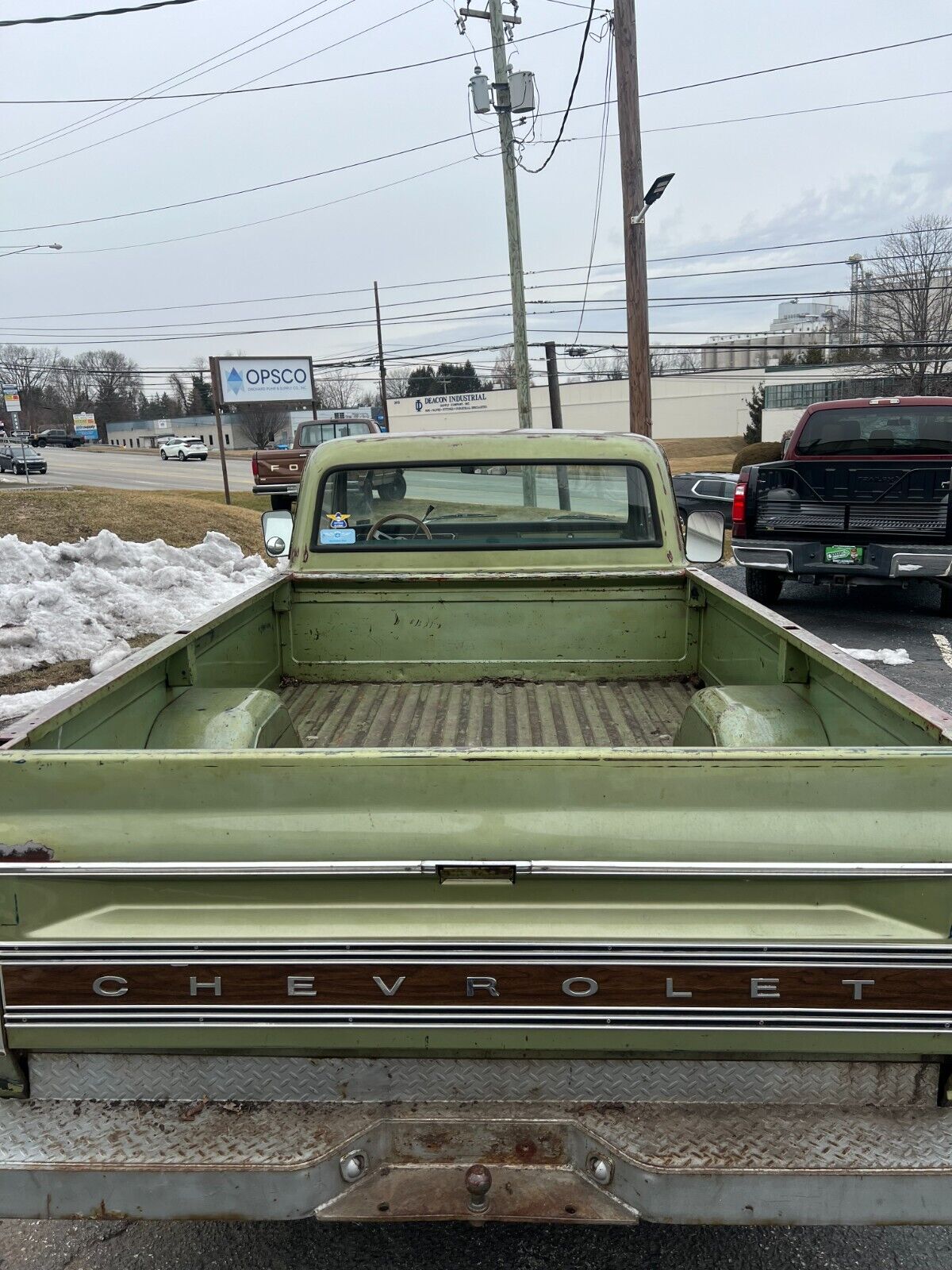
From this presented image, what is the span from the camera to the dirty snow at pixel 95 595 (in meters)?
8.01

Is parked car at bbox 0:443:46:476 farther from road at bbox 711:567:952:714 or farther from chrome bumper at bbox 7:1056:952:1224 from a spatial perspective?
chrome bumper at bbox 7:1056:952:1224

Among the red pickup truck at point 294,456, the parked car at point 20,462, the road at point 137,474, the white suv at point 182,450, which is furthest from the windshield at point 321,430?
the white suv at point 182,450

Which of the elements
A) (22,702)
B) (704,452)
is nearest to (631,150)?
(22,702)

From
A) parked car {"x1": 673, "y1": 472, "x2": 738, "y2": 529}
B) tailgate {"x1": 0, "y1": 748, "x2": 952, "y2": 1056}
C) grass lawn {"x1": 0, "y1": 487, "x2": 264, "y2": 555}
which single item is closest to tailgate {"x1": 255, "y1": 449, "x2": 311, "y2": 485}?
grass lawn {"x1": 0, "y1": 487, "x2": 264, "y2": 555}

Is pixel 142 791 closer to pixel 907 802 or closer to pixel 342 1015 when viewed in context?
pixel 342 1015

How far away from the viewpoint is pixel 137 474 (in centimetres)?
3825

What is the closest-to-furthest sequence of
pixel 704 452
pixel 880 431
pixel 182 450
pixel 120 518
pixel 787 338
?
pixel 880 431
pixel 120 518
pixel 704 452
pixel 182 450
pixel 787 338

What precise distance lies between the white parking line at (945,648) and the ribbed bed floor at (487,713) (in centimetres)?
451

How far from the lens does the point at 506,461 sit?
15.1 feet

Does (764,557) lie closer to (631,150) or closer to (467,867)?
(631,150)

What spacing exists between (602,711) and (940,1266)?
85.2 inches

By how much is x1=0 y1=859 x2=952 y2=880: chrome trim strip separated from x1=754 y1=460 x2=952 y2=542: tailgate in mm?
7806

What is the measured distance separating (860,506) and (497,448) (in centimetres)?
558

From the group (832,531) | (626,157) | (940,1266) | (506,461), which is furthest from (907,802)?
(626,157)
